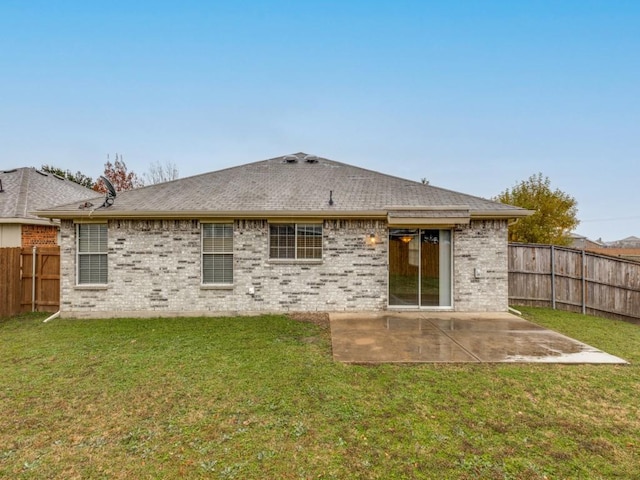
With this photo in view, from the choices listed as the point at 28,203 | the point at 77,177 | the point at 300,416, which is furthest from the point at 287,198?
the point at 77,177

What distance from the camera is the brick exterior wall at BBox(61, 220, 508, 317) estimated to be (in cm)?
831

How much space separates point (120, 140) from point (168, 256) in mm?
25991

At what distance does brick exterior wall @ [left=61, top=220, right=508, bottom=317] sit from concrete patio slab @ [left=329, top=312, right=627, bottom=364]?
0.78m

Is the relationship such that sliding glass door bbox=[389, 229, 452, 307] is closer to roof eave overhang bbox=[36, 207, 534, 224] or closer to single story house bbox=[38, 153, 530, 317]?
single story house bbox=[38, 153, 530, 317]

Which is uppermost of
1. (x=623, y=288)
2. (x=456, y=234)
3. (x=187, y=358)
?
(x=456, y=234)

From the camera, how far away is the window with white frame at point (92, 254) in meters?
8.34

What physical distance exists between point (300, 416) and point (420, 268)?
19.9 ft

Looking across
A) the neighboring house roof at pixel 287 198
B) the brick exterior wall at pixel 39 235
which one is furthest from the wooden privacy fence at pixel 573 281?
the brick exterior wall at pixel 39 235

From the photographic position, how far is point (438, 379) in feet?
14.3

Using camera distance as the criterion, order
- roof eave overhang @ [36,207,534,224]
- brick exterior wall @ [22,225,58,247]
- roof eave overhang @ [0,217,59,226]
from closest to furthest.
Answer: roof eave overhang @ [36,207,534,224] < roof eave overhang @ [0,217,59,226] < brick exterior wall @ [22,225,58,247]

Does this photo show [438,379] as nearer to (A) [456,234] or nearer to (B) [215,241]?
(A) [456,234]

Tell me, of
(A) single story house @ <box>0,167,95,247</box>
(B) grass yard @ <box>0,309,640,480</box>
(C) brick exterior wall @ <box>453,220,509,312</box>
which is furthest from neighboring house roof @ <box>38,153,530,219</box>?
(B) grass yard @ <box>0,309,640,480</box>

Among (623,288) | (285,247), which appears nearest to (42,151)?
(285,247)

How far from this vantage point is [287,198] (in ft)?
28.9
